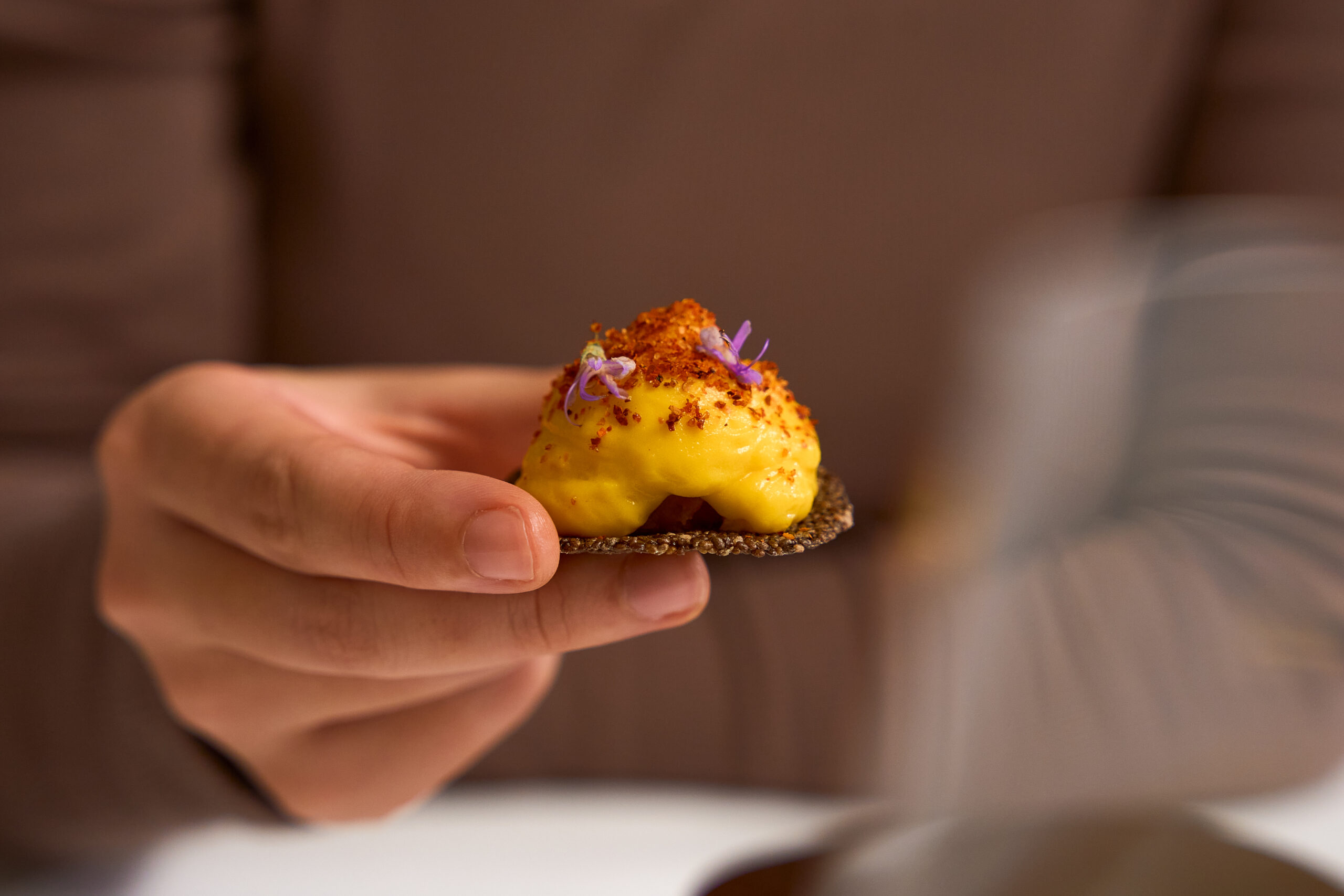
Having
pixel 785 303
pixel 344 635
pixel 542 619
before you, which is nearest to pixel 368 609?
pixel 344 635

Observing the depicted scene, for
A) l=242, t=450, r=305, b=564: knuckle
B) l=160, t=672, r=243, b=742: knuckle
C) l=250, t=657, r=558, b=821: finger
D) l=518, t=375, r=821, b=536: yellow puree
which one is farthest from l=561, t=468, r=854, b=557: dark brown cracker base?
l=160, t=672, r=243, b=742: knuckle

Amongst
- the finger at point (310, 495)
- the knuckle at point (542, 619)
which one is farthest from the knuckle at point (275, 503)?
the knuckle at point (542, 619)

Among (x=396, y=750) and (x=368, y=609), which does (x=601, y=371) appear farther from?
(x=396, y=750)

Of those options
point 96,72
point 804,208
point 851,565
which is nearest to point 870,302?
point 804,208

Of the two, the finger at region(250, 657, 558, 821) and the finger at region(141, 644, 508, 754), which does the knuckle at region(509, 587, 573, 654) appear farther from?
the finger at region(250, 657, 558, 821)

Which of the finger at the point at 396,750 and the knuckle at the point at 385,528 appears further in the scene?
the finger at the point at 396,750

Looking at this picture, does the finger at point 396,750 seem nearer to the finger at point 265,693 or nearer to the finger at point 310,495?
the finger at point 265,693

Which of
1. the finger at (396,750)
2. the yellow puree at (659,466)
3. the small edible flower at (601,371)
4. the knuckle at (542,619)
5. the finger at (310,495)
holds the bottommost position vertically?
the finger at (396,750)
